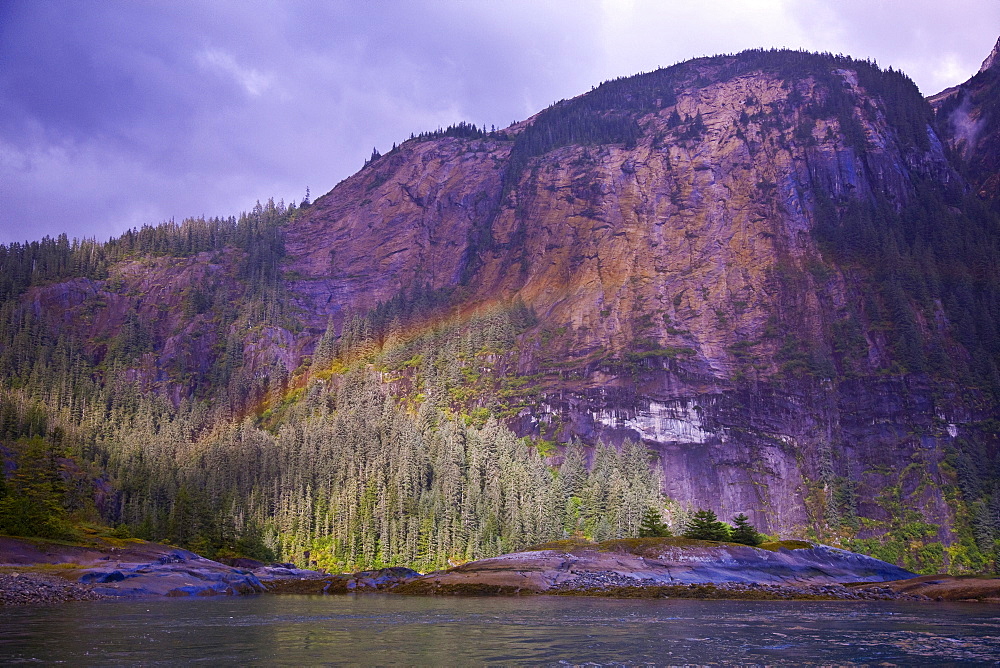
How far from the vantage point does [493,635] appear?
45.8 m

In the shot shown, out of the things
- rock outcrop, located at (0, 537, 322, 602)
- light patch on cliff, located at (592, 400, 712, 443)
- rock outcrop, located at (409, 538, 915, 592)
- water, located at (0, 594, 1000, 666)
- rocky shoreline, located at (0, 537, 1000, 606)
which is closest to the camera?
water, located at (0, 594, 1000, 666)

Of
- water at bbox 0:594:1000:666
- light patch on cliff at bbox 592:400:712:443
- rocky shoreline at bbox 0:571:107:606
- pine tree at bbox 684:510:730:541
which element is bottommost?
water at bbox 0:594:1000:666

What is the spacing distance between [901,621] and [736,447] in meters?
122

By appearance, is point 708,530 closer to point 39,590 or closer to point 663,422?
point 663,422

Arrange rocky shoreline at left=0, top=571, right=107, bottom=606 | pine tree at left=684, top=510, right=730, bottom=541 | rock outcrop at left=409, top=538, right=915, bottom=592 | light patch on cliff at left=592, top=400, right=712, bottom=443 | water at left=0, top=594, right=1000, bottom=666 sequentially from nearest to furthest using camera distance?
water at left=0, top=594, right=1000, bottom=666 < rocky shoreline at left=0, top=571, right=107, bottom=606 < rock outcrop at left=409, top=538, right=915, bottom=592 < pine tree at left=684, top=510, right=730, bottom=541 < light patch on cliff at left=592, top=400, right=712, bottom=443

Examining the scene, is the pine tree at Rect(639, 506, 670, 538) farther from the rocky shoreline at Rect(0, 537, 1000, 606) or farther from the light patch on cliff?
the light patch on cliff

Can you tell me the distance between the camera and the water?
35750 mm

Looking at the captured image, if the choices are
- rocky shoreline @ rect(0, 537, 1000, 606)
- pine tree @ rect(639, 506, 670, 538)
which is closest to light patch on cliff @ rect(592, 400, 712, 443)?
pine tree @ rect(639, 506, 670, 538)

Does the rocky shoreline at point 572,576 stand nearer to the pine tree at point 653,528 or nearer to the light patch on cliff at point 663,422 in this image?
the pine tree at point 653,528

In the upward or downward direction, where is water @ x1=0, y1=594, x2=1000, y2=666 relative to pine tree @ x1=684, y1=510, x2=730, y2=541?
downward

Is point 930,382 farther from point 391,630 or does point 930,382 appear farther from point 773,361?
point 391,630

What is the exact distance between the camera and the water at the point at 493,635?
3575 centimetres

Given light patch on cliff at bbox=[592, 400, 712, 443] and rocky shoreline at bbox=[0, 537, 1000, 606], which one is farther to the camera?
light patch on cliff at bbox=[592, 400, 712, 443]

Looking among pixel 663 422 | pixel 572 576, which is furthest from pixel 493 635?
pixel 663 422
